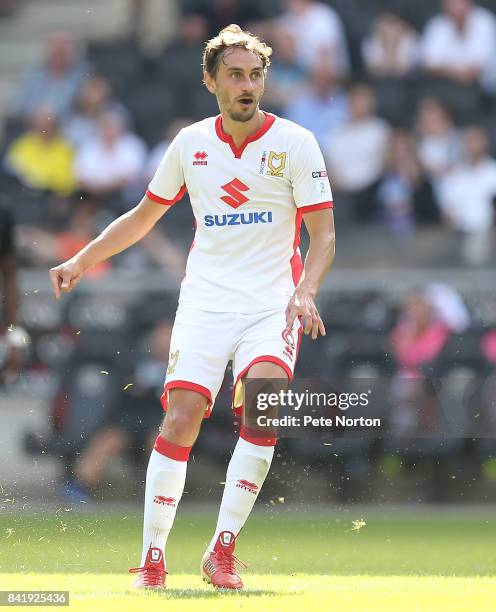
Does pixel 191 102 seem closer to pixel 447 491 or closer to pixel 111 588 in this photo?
pixel 447 491

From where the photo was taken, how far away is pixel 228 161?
6270 millimetres

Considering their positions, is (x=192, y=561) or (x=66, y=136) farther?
(x=66, y=136)

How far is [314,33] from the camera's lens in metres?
14.1

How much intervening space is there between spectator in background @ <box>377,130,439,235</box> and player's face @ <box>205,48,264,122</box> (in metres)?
6.12

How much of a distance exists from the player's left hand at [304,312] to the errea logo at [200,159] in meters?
0.77

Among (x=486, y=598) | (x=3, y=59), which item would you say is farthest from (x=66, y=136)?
(x=486, y=598)

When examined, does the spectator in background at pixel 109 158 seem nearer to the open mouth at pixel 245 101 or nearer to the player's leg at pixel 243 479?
the open mouth at pixel 245 101

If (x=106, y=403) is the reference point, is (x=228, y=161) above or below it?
below

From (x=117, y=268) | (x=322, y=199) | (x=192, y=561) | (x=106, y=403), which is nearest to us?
(x=322, y=199)

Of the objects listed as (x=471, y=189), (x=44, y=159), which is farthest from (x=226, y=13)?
(x=471, y=189)

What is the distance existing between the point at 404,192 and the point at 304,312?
6758 mm

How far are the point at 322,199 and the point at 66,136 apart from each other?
8063 millimetres

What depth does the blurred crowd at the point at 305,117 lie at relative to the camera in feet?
40.6

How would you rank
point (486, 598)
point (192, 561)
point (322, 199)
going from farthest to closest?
point (192, 561) → point (322, 199) → point (486, 598)
